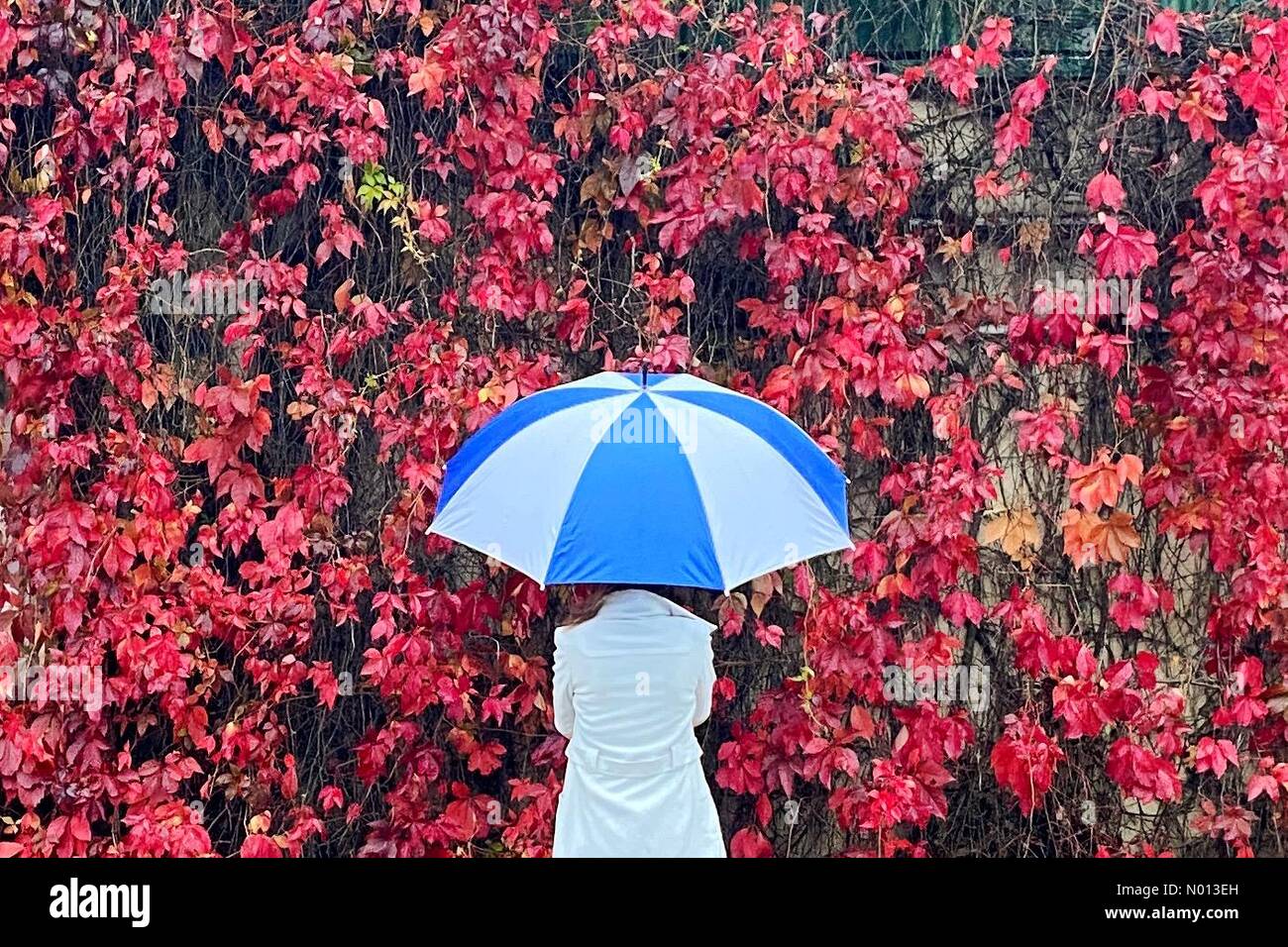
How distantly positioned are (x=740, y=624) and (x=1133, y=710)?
1.10 metres

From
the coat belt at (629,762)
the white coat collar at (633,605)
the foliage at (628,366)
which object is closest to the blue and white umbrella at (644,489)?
the white coat collar at (633,605)

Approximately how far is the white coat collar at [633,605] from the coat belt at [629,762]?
0.29 m

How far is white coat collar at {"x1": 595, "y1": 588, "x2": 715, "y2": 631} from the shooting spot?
298 centimetres

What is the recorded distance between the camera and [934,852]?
429cm

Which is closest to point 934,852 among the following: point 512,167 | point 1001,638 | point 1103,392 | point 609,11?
point 1001,638

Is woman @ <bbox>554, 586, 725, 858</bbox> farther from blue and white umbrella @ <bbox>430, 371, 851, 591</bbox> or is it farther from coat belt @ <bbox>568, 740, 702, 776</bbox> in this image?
blue and white umbrella @ <bbox>430, 371, 851, 591</bbox>

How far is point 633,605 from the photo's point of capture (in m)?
2.98

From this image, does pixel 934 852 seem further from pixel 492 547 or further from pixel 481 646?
pixel 492 547

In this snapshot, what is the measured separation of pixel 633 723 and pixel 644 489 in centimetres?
48

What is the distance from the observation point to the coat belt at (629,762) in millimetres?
3027

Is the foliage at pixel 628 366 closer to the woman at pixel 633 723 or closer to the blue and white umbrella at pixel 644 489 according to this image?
the blue and white umbrella at pixel 644 489

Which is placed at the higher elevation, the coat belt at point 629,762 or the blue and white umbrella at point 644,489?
the blue and white umbrella at point 644,489

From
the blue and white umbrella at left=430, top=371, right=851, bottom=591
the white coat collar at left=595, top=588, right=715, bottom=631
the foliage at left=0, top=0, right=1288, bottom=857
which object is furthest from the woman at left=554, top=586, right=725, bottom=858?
the foliage at left=0, top=0, right=1288, bottom=857

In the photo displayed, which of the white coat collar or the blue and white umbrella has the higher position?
the blue and white umbrella
